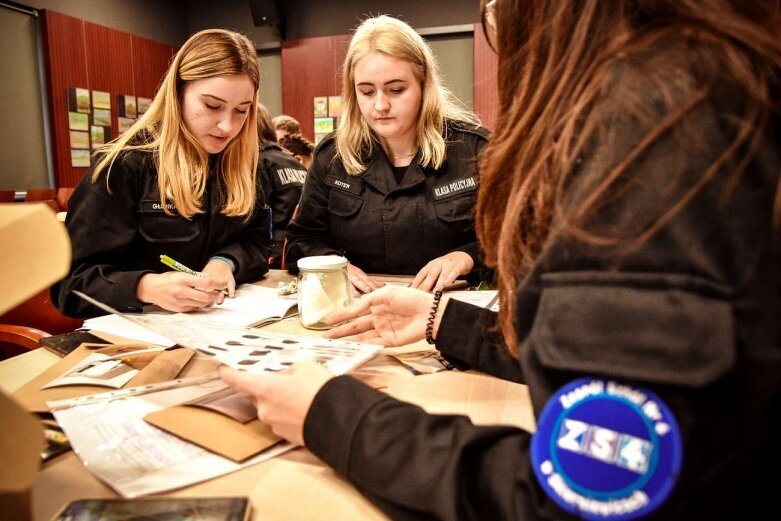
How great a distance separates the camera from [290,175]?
3.49 meters

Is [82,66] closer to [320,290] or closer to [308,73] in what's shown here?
[308,73]

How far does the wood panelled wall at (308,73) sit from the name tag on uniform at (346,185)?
14.4 feet

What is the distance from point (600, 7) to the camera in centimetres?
58

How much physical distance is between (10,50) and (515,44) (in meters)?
5.46

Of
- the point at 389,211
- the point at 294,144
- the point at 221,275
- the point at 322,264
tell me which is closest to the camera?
the point at 322,264

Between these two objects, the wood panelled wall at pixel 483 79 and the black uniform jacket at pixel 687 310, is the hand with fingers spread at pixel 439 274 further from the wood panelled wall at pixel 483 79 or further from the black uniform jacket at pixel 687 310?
the wood panelled wall at pixel 483 79

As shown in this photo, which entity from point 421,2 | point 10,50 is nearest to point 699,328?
point 10,50

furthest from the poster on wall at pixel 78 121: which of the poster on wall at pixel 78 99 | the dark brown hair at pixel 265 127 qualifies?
the dark brown hair at pixel 265 127

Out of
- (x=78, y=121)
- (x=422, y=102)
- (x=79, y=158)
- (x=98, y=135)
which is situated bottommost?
(x=79, y=158)

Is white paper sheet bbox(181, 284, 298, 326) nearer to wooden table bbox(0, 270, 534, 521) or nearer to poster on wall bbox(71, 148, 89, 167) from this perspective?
wooden table bbox(0, 270, 534, 521)

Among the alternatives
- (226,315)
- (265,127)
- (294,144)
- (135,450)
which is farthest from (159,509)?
(294,144)

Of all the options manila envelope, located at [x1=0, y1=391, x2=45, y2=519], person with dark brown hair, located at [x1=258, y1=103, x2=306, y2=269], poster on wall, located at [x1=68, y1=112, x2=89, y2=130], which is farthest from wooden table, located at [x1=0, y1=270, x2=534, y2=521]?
poster on wall, located at [x1=68, y1=112, x2=89, y2=130]

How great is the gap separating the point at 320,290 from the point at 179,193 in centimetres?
78

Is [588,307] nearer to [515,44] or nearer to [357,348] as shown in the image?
[515,44]
